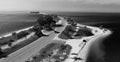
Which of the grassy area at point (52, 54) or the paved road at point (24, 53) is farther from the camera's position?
the grassy area at point (52, 54)

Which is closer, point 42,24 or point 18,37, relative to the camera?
point 18,37

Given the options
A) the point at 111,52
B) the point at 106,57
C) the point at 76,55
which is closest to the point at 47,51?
the point at 76,55

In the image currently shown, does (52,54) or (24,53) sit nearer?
(52,54)

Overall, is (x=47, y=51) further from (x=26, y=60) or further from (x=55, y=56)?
(x=26, y=60)

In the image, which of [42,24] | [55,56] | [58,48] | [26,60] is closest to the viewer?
[26,60]

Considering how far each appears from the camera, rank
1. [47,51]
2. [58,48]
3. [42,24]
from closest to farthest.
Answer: [47,51] → [58,48] → [42,24]

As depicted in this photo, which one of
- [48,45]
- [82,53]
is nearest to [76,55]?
[82,53]

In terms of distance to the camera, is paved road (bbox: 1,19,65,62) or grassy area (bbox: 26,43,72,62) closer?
paved road (bbox: 1,19,65,62)
